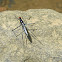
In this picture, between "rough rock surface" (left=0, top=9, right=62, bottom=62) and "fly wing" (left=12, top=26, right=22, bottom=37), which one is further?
"fly wing" (left=12, top=26, right=22, bottom=37)

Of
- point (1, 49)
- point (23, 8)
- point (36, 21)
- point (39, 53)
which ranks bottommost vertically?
point (39, 53)

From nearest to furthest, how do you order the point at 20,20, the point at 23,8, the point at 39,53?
the point at 39,53 < the point at 20,20 < the point at 23,8

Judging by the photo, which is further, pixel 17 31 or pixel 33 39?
pixel 17 31

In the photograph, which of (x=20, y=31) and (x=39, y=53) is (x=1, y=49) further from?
(x=39, y=53)

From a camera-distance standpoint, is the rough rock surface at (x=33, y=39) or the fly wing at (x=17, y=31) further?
the fly wing at (x=17, y=31)

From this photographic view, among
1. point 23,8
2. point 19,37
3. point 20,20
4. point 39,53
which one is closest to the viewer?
point 39,53

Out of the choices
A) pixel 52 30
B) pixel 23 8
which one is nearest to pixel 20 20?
pixel 52 30

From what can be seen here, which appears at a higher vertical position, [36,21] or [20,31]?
[36,21]

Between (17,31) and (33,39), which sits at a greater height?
(17,31)
